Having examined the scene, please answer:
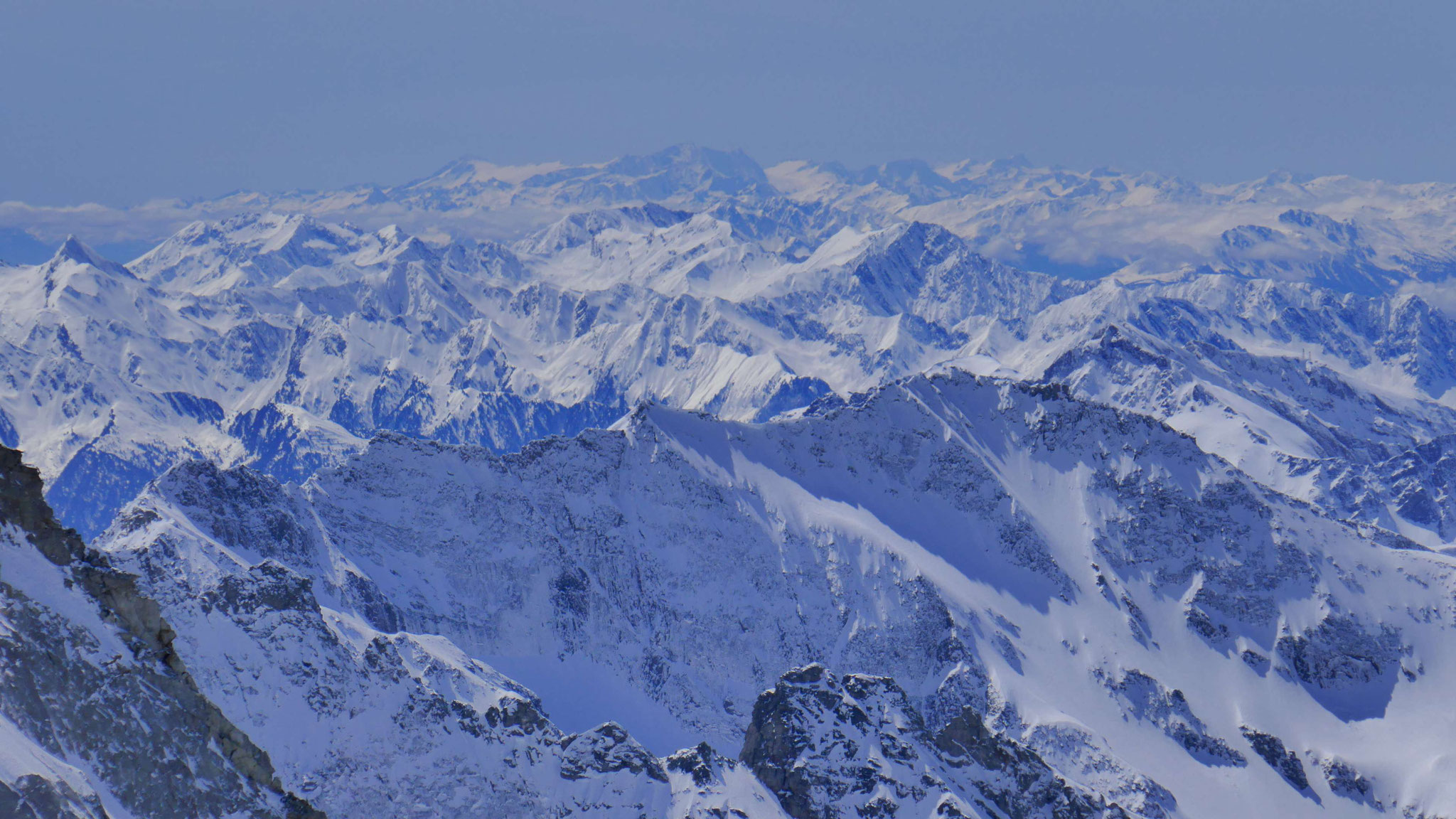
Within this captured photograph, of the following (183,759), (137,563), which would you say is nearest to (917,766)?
(137,563)

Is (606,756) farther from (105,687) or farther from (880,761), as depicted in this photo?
(105,687)

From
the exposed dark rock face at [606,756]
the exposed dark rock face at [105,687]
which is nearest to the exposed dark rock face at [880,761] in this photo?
the exposed dark rock face at [606,756]

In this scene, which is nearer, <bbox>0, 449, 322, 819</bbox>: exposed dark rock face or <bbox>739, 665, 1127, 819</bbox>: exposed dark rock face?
<bbox>0, 449, 322, 819</bbox>: exposed dark rock face

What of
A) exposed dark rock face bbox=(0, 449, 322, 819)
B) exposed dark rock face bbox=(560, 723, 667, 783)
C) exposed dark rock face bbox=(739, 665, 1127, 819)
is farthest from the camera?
exposed dark rock face bbox=(739, 665, 1127, 819)

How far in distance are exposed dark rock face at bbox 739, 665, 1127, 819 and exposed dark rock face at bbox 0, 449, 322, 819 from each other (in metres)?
122

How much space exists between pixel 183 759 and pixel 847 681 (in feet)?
472

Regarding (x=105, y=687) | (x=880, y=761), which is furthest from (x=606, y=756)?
(x=105, y=687)

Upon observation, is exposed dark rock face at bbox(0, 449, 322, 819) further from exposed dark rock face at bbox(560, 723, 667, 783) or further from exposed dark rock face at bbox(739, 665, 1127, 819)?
exposed dark rock face at bbox(739, 665, 1127, 819)

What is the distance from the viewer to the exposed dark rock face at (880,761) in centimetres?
17150

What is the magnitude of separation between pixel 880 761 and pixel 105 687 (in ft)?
448

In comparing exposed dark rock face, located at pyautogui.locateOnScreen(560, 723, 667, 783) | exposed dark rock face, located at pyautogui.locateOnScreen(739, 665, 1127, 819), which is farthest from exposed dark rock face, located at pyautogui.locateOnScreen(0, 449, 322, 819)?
exposed dark rock face, located at pyautogui.locateOnScreen(739, 665, 1127, 819)

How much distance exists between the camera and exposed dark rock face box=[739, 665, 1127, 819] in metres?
172

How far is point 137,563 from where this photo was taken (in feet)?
520

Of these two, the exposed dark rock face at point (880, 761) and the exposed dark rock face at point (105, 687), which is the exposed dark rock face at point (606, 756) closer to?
the exposed dark rock face at point (880, 761)
